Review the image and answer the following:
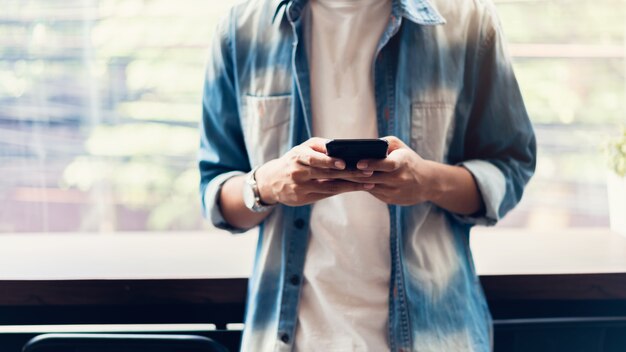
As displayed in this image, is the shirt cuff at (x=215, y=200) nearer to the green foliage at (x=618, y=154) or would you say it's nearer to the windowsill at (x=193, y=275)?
the windowsill at (x=193, y=275)

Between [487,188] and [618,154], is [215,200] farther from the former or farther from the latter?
[618,154]

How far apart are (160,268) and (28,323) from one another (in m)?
0.32

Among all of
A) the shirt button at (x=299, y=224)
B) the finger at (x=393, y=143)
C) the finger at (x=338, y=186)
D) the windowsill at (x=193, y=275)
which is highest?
the finger at (x=393, y=143)

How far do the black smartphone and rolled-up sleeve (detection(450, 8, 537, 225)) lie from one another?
0.74ft

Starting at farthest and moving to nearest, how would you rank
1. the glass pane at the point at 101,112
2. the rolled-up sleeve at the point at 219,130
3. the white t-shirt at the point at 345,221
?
the glass pane at the point at 101,112 → the rolled-up sleeve at the point at 219,130 → the white t-shirt at the point at 345,221

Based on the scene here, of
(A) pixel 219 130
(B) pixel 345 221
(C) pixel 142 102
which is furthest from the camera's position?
(C) pixel 142 102

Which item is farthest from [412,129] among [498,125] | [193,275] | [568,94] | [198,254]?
[568,94]

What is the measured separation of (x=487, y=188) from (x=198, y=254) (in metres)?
0.70

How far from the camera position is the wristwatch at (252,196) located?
42.7 inches

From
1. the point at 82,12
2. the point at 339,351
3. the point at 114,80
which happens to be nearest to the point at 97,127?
the point at 114,80

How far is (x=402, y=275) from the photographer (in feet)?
3.50

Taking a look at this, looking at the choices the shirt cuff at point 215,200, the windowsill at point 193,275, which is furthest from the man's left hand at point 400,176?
the windowsill at point 193,275

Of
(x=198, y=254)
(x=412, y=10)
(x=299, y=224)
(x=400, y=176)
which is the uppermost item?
(x=412, y=10)

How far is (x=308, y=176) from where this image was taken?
987 mm
